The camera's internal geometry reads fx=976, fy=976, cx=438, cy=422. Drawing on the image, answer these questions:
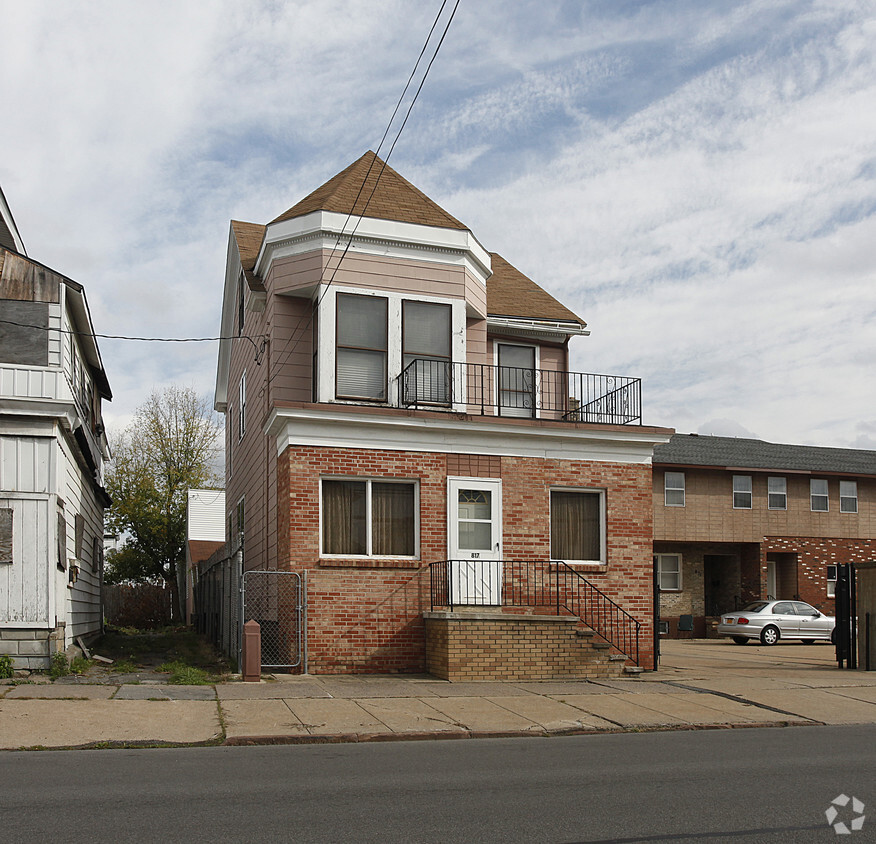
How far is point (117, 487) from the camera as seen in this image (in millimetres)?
44188

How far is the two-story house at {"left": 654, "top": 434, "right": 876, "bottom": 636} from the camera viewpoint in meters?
33.0

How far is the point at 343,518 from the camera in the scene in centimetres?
1576

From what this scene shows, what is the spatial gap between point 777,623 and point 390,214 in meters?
18.7

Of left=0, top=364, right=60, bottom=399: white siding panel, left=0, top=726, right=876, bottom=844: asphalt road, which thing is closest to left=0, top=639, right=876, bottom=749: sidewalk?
left=0, top=726, right=876, bottom=844: asphalt road

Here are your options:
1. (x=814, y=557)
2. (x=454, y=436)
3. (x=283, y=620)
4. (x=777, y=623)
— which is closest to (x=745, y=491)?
(x=814, y=557)

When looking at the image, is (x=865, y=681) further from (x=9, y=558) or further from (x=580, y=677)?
(x=9, y=558)

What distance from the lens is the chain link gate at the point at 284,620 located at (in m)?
15.0

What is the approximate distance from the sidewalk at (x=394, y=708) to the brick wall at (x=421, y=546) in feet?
2.30

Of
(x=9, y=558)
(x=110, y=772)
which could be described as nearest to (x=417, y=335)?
(x=9, y=558)

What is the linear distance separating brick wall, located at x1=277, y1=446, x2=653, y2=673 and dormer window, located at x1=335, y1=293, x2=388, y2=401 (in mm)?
1588

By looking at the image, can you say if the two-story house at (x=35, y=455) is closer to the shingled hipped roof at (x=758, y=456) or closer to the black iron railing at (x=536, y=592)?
the black iron railing at (x=536, y=592)

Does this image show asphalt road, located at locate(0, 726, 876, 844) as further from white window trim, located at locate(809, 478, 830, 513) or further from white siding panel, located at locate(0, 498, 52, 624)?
white window trim, located at locate(809, 478, 830, 513)

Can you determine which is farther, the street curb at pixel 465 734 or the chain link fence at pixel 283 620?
the chain link fence at pixel 283 620

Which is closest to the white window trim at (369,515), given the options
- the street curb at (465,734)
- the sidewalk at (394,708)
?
the sidewalk at (394,708)
